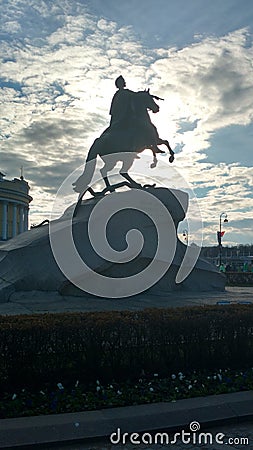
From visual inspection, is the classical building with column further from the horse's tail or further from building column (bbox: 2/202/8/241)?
the horse's tail

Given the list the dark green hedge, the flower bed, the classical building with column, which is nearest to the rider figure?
the dark green hedge

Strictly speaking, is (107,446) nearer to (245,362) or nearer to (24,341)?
(24,341)

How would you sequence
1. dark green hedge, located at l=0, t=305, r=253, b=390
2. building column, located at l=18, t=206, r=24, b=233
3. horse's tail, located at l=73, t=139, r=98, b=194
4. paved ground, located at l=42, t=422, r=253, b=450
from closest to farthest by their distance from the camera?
paved ground, located at l=42, t=422, r=253, b=450 < dark green hedge, located at l=0, t=305, r=253, b=390 < horse's tail, located at l=73, t=139, r=98, b=194 < building column, located at l=18, t=206, r=24, b=233

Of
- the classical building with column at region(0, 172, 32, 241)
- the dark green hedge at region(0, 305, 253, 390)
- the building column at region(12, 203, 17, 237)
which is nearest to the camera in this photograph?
the dark green hedge at region(0, 305, 253, 390)

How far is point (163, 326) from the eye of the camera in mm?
6418

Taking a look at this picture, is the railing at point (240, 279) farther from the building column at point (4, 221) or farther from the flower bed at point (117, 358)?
the building column at point (4, 221)

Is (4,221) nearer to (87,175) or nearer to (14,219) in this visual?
(14,219)

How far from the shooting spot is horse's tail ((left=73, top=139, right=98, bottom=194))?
1538 cm

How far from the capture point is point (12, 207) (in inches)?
2231

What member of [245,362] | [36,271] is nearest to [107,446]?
[245,362]

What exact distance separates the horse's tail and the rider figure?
1.27 metres

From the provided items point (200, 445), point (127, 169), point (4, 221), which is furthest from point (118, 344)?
point (4, 221)

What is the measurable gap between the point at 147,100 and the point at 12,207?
42942mm

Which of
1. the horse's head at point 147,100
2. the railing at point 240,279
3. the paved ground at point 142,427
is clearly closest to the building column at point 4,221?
the railing at point 240,279
